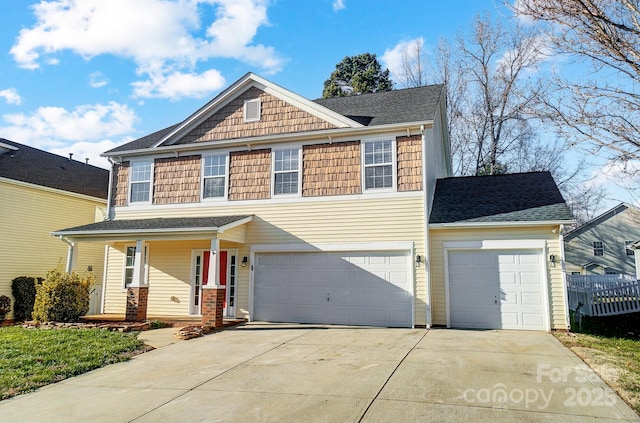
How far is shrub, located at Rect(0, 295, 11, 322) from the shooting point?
14125mm

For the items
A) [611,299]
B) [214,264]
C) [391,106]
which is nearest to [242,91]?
[391,106]

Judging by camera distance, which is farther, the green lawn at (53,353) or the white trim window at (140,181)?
the white trim window at (140,181)

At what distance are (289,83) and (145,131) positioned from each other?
20.7 ft

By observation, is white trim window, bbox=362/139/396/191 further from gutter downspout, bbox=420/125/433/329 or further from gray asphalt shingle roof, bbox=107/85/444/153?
gutter downspout, bbox=420/125/433/329

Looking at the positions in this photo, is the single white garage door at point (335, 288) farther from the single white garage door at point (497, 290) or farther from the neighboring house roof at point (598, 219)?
the neighboring house roof at point (598, 219)

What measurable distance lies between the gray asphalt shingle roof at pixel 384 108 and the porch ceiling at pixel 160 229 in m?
3.11

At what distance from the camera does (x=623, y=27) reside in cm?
729

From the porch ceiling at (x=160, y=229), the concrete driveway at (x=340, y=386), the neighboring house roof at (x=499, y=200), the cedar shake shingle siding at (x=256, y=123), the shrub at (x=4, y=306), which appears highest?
the cedar shake shingle siding at (x=256, y=123)

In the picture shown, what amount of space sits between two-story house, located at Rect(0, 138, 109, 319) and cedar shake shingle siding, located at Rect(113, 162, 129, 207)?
87 cm

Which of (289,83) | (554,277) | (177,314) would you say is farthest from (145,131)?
(554,277)

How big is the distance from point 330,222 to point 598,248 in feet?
86.1

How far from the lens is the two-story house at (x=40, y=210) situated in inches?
617

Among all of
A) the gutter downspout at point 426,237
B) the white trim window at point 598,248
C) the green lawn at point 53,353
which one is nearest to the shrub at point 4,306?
the green lawn at point 53,353

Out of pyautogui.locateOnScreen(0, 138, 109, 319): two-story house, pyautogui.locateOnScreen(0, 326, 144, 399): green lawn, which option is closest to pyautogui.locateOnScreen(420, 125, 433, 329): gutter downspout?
pyautogui.locateOnScreen(0, 326, 144, 399): green lawn
